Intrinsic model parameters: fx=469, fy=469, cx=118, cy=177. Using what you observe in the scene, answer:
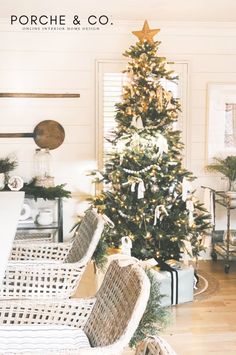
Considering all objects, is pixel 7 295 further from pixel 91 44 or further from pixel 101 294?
pixel 91 44

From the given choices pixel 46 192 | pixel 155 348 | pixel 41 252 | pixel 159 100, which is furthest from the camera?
pixel 46 192

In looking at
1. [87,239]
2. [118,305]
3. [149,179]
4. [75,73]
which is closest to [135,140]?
[149,179]

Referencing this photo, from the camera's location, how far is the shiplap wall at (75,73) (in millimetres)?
4844

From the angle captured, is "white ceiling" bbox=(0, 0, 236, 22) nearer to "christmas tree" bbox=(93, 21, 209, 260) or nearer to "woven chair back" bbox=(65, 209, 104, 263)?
"christmas tree" bbox=(93, 21, 209, 260)

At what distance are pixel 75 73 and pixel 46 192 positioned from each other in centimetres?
129

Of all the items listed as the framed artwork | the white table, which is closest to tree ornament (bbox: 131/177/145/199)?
the white table

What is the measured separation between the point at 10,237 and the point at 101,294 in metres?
0.50

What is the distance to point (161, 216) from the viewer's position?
4141 millimetres

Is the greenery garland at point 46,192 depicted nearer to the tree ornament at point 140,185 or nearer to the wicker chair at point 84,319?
the tree ornament at point 140,185

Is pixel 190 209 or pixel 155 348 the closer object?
pixel 155 348

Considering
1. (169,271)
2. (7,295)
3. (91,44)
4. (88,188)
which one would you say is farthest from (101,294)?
(91,44)

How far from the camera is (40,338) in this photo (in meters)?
1.64

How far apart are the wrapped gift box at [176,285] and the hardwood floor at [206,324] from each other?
2.7 inches

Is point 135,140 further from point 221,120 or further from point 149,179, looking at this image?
point 221,120
